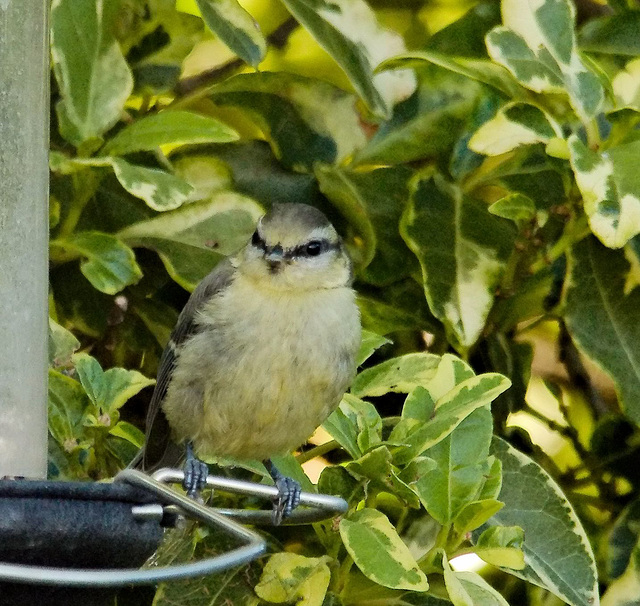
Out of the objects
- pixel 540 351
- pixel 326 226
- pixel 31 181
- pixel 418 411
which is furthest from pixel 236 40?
pixel 540 351

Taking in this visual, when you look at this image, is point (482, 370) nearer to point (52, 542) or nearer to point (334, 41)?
point (334, 41)

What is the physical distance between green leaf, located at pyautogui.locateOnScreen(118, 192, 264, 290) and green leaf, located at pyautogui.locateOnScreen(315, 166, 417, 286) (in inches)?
6.1

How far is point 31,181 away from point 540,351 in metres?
1.27

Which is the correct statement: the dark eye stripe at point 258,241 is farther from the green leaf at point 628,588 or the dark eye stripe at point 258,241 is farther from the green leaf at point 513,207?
the green leaf at point 628,588

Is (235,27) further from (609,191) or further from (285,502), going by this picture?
(285,502)

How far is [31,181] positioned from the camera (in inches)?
60.6

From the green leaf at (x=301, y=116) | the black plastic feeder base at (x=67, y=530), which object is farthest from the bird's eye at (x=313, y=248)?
the black plastic feeder base at (x=67, y=530)

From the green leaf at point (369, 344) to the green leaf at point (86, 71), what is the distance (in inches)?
21.8

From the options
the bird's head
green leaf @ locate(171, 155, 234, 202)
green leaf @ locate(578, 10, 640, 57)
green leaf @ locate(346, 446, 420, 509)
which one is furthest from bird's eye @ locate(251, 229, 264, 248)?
green leaf @ locate(578, 10, 640, 57)

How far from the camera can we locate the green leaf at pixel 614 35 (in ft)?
7.04

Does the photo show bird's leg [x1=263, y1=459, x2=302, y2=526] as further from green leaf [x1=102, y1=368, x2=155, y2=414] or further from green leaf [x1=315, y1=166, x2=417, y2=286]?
green leaf [x1=315, y1=166, x2=417, y2=286]

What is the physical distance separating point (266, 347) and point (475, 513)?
46 centimetres

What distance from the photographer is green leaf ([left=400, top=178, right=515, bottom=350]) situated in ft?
6.20

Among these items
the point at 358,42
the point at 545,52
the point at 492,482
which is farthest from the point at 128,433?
the point at 545,52
